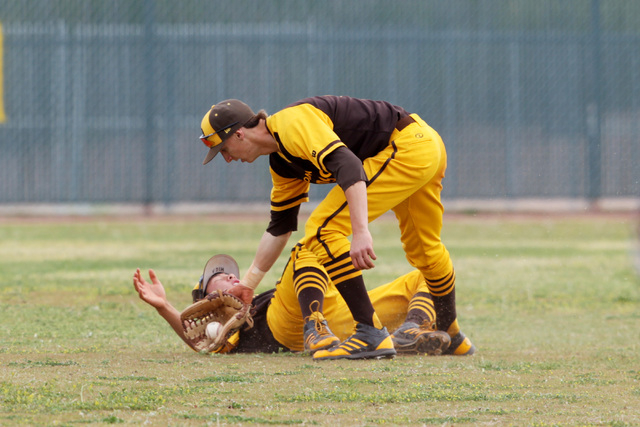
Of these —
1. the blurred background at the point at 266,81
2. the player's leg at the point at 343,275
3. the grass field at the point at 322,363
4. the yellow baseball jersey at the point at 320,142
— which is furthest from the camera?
the blurred background at the point at 266,81

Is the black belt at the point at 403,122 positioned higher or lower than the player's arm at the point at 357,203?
higher

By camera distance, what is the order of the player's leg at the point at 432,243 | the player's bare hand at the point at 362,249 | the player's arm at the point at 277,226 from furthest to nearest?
the player's arm at the point at 277,226 → the player's leg at the point at 432,243 → the player's bare hand at the point at 362,249

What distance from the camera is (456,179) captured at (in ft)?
58.7

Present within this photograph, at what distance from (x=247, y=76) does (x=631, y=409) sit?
14235mm

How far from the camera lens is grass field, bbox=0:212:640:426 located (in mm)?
3936

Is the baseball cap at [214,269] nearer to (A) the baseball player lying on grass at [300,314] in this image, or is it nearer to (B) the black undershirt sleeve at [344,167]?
(A) the baseball player lying on grass at [300,314]

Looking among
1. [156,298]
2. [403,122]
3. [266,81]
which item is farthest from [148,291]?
[266,81]

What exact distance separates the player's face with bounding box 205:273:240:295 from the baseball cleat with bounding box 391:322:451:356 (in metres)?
1.00

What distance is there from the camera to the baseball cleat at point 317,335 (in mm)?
5387

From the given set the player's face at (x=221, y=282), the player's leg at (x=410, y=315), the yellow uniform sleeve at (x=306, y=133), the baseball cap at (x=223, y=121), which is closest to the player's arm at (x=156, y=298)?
the player's face at (x=221, y=282)

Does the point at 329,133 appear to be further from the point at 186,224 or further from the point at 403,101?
the point at 403,101

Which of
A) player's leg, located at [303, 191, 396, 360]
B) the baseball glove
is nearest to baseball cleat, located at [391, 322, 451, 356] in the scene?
player's leg, located at [303, 191, 396, 360]

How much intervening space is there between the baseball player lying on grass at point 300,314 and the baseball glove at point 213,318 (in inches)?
0.4

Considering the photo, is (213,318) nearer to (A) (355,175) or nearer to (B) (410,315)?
(B) (410,315)
